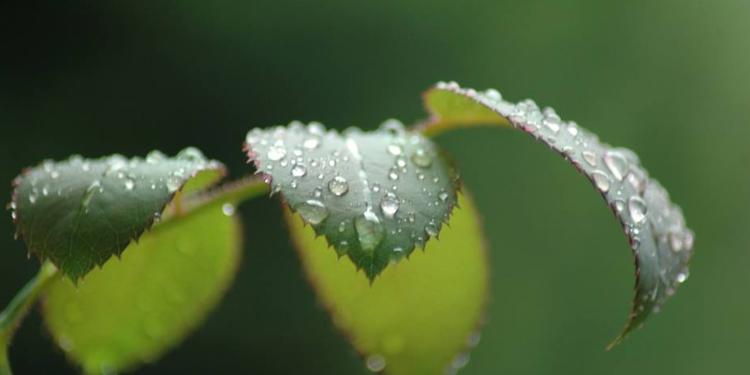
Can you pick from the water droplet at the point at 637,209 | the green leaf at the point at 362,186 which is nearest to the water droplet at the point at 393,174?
the green leaf at the point at 362,186

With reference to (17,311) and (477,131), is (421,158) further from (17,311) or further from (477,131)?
(477,131)

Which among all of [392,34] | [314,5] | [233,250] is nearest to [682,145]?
[392,34]

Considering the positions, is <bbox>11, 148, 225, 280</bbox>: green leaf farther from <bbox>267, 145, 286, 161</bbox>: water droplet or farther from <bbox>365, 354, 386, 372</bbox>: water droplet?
<bbox>365, 354, 386, 372</bbox>: water droplet

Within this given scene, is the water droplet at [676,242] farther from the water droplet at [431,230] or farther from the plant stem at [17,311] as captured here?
the plant stem at [17,311]

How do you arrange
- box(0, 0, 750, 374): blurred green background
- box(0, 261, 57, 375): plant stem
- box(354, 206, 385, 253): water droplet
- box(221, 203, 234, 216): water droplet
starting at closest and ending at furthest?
box(354, 206, 385, 253): water droplet
box(0, 261, 57, 375): plant stem
box(221, 203, 234, 216): water droplet
box(0, 0, 750, 374): blurred green background

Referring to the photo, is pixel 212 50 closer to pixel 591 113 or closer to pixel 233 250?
pixel 591 113

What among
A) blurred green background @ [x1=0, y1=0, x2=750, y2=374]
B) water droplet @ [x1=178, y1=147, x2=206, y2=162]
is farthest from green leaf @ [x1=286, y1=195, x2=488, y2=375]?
blurred green background @ [x1=0, y1=0, x2=750, y2=374]
